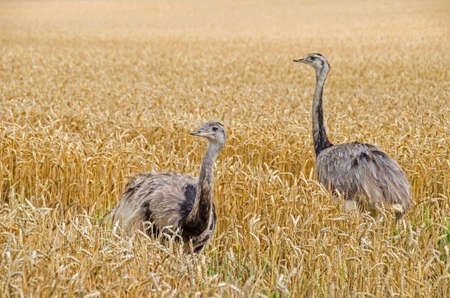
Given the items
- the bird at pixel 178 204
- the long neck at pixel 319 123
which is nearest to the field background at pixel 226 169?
the bird at pixel 178 204

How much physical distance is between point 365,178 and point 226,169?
1.56 meters

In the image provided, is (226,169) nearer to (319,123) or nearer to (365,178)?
(319,123)

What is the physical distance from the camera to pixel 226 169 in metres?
6.30

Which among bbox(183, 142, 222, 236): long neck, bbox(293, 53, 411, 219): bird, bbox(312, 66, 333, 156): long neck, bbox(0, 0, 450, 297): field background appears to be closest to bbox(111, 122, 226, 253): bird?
bbox(183, 142, 222, 236): long neck

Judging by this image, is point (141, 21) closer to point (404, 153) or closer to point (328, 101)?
point (328, 101)

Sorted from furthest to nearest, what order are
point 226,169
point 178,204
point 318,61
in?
point 318,61 → point 226,169 → point 178,204

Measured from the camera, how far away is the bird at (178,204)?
4340 millimetres

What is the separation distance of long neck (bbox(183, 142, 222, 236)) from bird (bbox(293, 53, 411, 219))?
1584mm

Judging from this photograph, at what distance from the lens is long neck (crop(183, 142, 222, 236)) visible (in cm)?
432

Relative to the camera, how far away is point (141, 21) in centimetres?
5391

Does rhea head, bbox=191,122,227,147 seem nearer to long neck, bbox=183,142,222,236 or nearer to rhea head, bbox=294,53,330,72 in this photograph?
long neck, bbox=183,142,222,236

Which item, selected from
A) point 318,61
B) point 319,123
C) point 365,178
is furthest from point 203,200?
point 318,61

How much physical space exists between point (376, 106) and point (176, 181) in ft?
26.2

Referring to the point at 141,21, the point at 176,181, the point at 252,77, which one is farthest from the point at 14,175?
the point at 141,21
